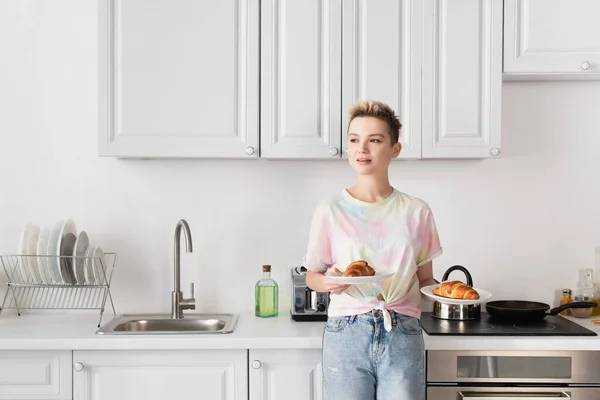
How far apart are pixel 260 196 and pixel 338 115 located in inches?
21.2

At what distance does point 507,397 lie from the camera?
7.08ft

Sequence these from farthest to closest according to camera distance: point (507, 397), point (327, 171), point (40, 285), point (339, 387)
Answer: point (327, 171)
point (40, 285)
point (507, 397)
point (339, 387)

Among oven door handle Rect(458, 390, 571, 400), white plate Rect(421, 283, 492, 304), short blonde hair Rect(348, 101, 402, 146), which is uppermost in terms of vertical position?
short blonde hair Rect(348, 101, 402, 146)

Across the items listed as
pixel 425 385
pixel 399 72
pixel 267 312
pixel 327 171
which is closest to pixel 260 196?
pixel 327 171

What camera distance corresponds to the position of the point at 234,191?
8.96 ft

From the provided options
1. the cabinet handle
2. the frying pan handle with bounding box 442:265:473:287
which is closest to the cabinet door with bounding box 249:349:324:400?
the frying pan handle with bounding box 442:265:473:287

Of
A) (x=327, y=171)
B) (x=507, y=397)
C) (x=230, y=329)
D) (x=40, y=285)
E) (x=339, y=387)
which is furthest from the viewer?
(x=327, y=171)

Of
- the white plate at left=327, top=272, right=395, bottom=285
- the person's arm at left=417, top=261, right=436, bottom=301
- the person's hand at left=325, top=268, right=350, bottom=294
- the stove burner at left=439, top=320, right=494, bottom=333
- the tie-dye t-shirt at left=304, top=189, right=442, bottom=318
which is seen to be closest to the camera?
the white plate at left=327, top=272, right=395, bottom=285

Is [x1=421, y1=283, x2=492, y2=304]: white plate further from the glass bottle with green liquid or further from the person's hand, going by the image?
the glass bottle with green liquid

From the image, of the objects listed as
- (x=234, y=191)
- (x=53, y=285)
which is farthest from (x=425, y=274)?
(x=53, y=285)

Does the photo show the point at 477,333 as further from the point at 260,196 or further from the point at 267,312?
the point at 260,196

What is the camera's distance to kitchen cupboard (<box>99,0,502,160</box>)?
2.38m

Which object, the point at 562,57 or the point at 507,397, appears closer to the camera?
the point at 507,397

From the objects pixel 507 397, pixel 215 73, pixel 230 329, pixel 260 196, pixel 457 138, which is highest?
pixel 215 73
